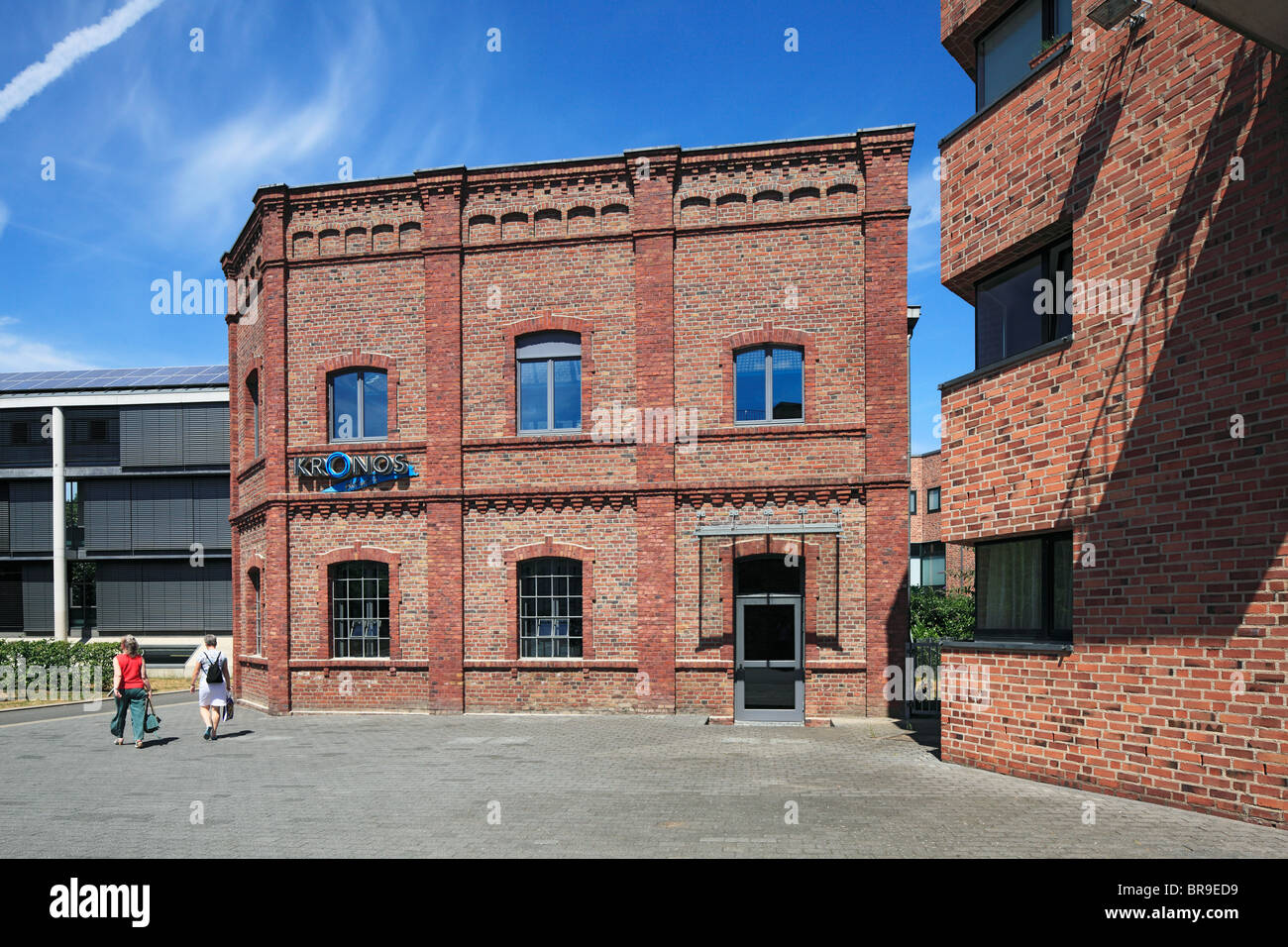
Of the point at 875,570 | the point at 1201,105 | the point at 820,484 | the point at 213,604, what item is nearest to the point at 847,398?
the point at 820,484

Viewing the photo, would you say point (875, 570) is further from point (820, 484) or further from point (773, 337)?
point (773, 337)

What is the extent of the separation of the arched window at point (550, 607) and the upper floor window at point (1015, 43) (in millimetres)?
9811

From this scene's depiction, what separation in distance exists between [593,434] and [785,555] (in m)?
4.02

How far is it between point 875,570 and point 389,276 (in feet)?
34.7

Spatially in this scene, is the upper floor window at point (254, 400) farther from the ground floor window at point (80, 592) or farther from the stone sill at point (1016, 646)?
the ground floor window at point (80, 592)

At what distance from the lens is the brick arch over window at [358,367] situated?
1576 cm

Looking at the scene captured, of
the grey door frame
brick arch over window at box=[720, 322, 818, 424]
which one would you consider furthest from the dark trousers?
brick arch over window at box=[720, 322, 818, 424]

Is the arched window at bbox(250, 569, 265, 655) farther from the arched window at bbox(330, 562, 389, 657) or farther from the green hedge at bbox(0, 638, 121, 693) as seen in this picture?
the green hedge at bbox(0, 638, 121, 693)

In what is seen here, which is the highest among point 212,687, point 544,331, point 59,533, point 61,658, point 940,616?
point 544,331

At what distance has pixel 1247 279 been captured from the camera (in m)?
7.38

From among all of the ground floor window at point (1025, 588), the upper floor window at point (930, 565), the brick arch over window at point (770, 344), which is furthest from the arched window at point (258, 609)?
the upper floor window at point (930, 565)

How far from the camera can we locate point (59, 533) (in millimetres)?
30812

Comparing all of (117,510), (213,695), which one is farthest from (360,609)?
(117,510)

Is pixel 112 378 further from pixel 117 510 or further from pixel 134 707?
pixel 134 707
